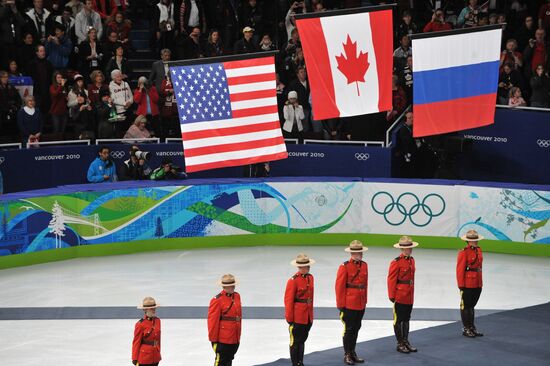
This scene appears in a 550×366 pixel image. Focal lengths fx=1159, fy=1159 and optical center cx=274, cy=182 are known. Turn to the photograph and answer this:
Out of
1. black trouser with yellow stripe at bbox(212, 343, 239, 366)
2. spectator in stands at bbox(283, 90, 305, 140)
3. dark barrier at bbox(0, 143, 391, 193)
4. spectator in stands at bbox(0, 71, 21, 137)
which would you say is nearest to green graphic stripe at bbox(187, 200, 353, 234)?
dark barrier at bbox(0, 143, 391, 193)

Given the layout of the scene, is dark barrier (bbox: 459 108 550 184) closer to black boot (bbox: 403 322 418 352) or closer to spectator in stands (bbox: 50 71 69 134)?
spectator in stands (bbox: 50 71 69 134)

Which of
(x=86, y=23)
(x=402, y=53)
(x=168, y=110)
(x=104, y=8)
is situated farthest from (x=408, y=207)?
(x=104, y=8)

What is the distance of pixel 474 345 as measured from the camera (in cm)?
1816

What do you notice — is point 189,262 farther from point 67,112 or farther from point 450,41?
point 450,41

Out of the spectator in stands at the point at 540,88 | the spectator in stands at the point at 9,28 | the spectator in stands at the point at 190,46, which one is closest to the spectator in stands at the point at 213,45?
the spectator in stands at the point at 190,46

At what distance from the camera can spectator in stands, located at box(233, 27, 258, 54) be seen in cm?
2832

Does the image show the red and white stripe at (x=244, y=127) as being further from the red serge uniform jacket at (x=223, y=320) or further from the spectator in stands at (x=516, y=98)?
the spectator in stands at (x=516, y=98)

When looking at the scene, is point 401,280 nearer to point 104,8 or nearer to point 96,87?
point 96,87

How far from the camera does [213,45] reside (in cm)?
2866

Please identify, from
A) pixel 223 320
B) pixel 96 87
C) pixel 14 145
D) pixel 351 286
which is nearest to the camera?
pixel 223 320

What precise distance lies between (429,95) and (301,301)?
18.0ft

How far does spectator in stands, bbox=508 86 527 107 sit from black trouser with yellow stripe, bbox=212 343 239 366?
13531 millimetres

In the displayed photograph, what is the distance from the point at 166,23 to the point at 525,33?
9.09 m

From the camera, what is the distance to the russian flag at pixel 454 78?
66.7ft
